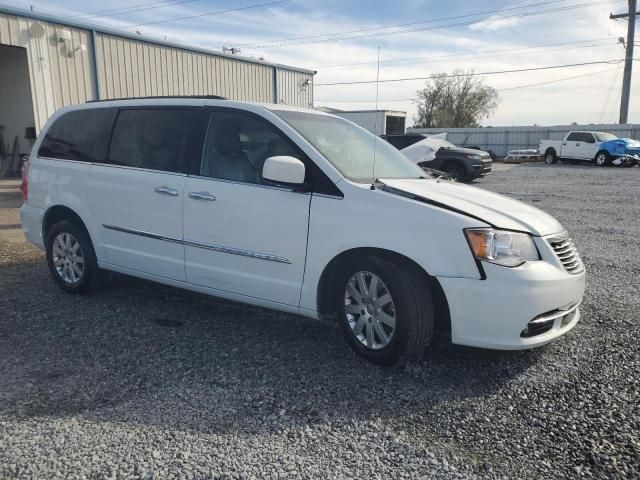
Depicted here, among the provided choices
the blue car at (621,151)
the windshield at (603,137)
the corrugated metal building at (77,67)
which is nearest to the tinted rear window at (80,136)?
the corrugated metal building at (77,67)

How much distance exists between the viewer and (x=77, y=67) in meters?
14.9

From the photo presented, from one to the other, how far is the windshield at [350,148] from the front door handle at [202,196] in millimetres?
814

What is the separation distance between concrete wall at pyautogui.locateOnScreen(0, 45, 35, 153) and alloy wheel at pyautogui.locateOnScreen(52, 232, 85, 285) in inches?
455

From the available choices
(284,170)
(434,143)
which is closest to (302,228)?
(284,170)

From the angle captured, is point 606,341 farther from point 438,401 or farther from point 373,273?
point 373,273

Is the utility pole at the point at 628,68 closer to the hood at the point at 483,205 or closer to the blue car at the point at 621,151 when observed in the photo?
the blue car at the point at 621,151

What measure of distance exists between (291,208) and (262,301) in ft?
2.47

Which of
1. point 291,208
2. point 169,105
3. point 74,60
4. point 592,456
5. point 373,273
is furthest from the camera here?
point 74,60

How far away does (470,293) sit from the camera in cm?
313

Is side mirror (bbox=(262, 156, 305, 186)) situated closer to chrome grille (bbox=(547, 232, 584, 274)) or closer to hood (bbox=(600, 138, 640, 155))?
chrome grille (bbox=(547, 232, 584, 274))

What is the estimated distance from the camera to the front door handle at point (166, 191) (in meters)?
4.19

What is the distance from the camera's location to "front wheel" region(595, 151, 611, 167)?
2624 cm

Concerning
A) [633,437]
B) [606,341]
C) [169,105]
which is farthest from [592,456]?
[169,105]

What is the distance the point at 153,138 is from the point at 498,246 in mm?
3003
